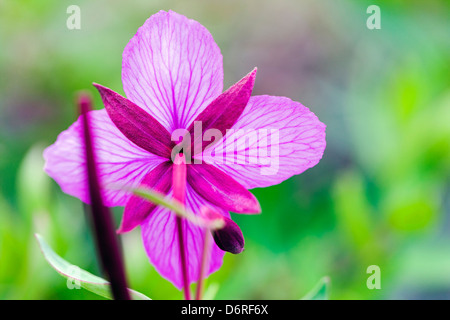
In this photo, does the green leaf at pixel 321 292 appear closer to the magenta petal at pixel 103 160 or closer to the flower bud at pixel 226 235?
the flower bud at pixel 226 235

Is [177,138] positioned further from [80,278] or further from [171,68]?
[80,278]

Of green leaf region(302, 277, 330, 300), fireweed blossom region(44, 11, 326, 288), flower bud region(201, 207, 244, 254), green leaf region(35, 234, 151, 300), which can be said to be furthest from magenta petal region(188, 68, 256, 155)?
green leaf region(302, 277, 330, 300)

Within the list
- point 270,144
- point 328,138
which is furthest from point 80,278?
point 328,138

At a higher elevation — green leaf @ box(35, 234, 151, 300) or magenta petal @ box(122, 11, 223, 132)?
magenta petal @ box(122, 11, 223, 132)

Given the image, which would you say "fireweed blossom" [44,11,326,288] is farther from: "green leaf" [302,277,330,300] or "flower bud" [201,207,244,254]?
"green leaf" [302,277,330,300]

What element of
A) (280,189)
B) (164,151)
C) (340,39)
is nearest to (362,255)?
(280,189)

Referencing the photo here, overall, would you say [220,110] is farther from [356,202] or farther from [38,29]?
[38,29]
